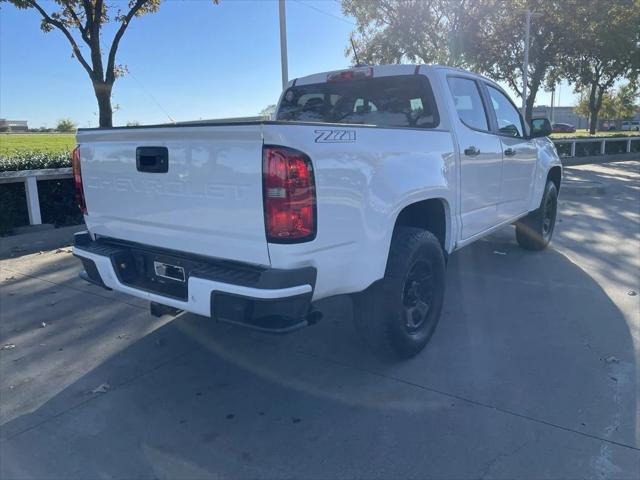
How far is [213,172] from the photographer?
291 centimetres

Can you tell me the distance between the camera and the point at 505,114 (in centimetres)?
557

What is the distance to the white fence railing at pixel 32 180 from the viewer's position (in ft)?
24.2

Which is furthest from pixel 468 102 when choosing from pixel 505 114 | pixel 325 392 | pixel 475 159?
pixel 325 392

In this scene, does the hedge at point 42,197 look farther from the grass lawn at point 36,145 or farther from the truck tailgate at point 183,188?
the truck tailgate at point 183,188

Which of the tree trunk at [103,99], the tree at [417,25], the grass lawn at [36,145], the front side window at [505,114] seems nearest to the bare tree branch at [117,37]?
the tree trunk at [103,99]

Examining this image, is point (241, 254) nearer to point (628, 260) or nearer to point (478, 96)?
point (478, 96)

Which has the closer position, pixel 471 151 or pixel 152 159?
pixel 152 159

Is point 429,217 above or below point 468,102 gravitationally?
below

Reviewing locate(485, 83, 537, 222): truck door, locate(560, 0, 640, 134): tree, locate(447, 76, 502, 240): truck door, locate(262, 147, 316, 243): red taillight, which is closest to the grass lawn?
locate(262, 147, 316, 243): red taillight

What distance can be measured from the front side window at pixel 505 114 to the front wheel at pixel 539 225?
1232mm

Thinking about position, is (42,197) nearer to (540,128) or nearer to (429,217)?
(429,217)

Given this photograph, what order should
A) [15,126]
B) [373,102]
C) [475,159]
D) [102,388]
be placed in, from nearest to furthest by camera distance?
[102,388]
[475,159]
[373,102]
[15,126]

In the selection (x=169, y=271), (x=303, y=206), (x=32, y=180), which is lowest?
(x=169, y=271)

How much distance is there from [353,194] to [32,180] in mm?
6135
